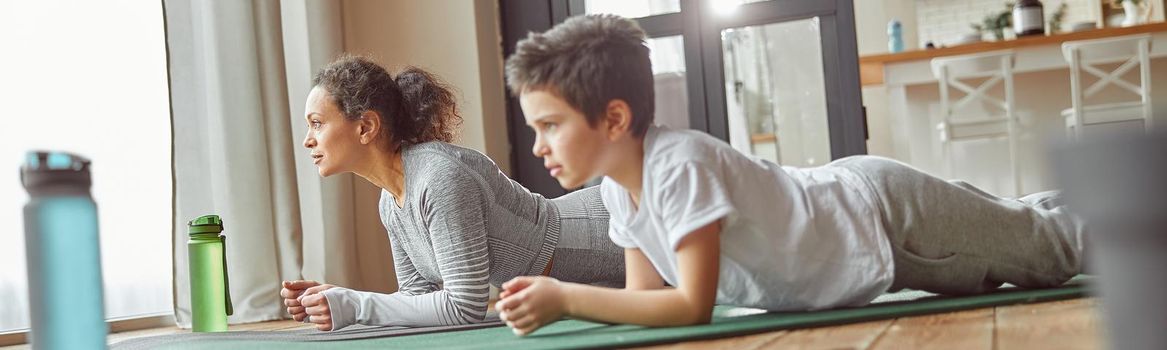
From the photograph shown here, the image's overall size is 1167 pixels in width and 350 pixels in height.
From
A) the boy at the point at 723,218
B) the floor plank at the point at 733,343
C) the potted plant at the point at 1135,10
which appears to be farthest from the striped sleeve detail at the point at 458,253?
the potted plant at the point at 1135,10

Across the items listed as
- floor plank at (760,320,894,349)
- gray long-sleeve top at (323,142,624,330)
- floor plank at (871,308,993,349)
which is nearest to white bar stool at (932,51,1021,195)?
gray long-sleeve top at (323,142,624,330)

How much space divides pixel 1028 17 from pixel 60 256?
524 cm

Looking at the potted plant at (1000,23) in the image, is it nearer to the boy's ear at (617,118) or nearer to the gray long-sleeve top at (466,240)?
the gray long-sleeve top at (466,240)

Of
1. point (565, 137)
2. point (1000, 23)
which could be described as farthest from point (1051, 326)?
point (1000, 23)

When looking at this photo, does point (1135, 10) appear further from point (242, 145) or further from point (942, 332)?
point (942, 332)

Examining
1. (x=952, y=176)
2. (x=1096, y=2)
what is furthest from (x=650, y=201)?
(x=1096, y=2)

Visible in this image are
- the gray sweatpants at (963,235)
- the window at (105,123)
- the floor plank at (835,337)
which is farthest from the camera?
the window at (105,123)

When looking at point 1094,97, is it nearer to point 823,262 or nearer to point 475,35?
point 475,35

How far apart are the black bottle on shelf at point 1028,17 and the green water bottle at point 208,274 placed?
4.36 meters

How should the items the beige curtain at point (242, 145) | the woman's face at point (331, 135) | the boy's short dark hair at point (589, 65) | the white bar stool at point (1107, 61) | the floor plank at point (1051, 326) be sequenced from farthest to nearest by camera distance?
1. the white bar stool at point (1107, 61)
2. the beige curtain at point (242, 145)
3. the woman's face at point (331, 135)
4. the boy's short dark hair at point (589, 65)
5. the floor plank at point (1051, 326)

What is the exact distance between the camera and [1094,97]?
21.2ft

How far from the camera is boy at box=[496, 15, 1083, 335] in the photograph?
143cm

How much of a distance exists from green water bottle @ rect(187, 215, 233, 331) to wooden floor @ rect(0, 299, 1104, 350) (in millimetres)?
1118

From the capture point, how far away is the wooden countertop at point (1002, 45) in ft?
17.7
